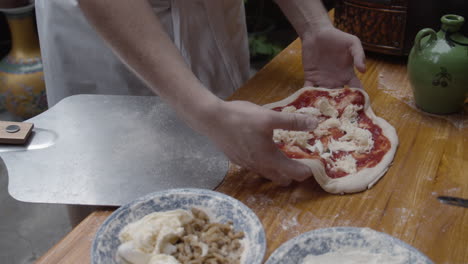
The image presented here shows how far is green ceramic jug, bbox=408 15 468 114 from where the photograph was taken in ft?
5.25

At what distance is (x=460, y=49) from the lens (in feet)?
5.24

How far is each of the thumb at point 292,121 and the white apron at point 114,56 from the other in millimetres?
687

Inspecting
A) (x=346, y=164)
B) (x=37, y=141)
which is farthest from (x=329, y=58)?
(x=37, y=141)

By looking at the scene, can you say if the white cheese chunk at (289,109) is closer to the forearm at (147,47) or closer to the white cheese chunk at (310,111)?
the white cheese chunk at (310,111)

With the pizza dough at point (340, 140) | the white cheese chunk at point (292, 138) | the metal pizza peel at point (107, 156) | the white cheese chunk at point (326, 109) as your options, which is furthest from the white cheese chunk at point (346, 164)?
the metal pizza peel at point (107, 156)

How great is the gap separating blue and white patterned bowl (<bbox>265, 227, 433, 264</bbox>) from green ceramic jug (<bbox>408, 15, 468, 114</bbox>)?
754 mm

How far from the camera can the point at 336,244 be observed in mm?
1119

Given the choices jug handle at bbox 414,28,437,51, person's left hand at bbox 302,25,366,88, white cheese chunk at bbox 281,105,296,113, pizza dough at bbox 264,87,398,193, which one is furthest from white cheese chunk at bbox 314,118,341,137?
jug handle at bbox 414,28,437,51

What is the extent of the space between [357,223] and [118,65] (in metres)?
1.08

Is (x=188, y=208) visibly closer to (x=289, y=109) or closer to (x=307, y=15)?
(x=289, y=109)

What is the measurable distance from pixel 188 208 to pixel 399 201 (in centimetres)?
58

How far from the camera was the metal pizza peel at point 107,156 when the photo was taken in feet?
4.38

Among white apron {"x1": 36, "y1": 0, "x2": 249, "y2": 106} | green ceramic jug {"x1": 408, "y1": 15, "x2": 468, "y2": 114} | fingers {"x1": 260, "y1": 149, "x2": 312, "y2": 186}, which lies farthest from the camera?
white apron {"x1": 36, "y1": 0, "x2": 249, "y2": 106}

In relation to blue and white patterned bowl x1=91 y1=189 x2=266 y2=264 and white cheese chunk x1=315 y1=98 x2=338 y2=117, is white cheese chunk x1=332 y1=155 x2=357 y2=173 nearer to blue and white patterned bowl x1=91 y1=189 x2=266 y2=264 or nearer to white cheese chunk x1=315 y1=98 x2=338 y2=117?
white cheese chunk x1=315 y1=98 x2=338 y2=117
